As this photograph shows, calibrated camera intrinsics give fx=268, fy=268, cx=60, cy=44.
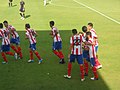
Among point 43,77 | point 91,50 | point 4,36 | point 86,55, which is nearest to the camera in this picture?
point 91,50

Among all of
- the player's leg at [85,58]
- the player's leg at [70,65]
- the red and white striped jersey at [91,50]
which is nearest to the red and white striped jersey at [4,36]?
the player's leg at [70,65]

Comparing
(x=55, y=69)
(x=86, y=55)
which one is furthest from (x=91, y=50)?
(x=55, y=69)

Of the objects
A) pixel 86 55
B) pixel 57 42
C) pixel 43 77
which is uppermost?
pixel 57 42

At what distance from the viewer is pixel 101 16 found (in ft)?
97.9

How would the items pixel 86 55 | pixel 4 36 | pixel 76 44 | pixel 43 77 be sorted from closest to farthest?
pixel 76 44 → pixel 86 55 → pixel 43 77 → pixel 4 36

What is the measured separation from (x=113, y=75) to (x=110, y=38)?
295 inches

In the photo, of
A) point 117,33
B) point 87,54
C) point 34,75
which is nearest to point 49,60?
point 34,75

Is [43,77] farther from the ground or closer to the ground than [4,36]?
closer to the ground

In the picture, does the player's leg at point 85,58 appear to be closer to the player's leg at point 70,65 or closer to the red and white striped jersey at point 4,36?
the player's leg at point 70,65

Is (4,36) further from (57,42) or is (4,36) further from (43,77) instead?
(43,77)

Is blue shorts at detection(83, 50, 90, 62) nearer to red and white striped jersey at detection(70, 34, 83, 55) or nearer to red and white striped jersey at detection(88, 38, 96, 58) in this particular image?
red and white striped jersey at detection(88, 38, 96, 58)

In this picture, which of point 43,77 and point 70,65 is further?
point 43,77

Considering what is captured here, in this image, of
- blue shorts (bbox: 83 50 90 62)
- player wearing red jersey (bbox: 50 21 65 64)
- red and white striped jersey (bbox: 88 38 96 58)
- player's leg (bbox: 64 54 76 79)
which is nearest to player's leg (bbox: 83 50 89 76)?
blue shorts (bbox: 83 50 90 62)

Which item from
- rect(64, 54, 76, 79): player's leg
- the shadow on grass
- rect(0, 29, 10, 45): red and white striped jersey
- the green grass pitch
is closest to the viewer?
the shadow on grass
